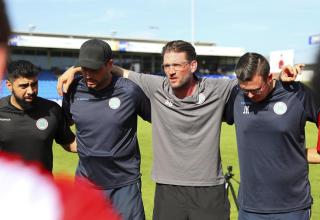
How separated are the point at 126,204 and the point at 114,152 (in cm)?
50

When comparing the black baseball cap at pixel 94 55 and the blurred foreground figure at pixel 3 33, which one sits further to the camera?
the black baseball cap at pixel 94 55

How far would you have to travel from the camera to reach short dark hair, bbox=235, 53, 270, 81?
364 centimetres

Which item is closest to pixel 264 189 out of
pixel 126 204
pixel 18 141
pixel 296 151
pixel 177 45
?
pixel 296 151

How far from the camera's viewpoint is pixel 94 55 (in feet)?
13.3

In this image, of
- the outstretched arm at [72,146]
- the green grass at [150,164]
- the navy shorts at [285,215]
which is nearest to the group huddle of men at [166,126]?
the navy shorts at [285,215]

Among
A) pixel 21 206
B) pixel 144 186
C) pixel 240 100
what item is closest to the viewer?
pixel 21 206

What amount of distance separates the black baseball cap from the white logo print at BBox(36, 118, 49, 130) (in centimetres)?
69

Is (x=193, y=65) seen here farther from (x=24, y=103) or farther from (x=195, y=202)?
(x=24, y=103)

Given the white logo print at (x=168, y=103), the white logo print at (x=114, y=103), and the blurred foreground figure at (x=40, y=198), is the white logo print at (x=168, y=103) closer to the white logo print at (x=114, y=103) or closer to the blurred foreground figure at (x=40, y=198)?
the white logo print at (x=114, y=103)

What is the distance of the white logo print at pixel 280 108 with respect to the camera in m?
3.62

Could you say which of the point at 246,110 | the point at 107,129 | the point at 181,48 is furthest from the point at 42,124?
the point at 246,110

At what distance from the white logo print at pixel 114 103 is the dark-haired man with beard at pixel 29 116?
61 centimetres

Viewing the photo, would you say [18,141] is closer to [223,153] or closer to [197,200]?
[197,200]

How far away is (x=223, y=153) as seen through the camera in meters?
12.3
